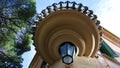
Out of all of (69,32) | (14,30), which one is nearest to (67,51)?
(69,32)

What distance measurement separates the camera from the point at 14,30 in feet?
29.6

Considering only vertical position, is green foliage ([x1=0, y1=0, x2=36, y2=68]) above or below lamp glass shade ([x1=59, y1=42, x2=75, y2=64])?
below

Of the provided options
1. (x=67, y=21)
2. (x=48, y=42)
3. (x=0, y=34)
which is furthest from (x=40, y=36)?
(x=0, y=34)

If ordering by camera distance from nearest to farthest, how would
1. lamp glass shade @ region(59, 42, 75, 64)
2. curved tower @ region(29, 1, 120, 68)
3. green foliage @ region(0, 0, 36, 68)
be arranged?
lamp glass shade @ region(59, 42, 75, 64)
curved tower @ region(29, 1, 120, 68)
green foliage @ region(0, 0, 36, 68)

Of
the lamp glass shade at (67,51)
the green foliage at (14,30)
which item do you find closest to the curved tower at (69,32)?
the lamp glass shade at (67,51)

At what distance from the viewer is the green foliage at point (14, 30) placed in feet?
28.9

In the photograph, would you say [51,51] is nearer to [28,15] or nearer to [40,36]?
[40,36]

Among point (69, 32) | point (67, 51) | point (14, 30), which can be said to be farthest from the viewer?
point (14, 30)

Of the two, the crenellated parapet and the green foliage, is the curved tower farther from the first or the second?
the green foliage

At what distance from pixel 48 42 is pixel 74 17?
0.71 metres

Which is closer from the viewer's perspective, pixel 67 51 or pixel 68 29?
pixel 67 51

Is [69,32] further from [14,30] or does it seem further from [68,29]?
[14,30]

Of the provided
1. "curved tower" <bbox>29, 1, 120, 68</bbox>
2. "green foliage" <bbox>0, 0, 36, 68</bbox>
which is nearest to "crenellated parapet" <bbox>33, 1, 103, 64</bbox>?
"curved tower" <bbox>29, 1, 120, 68</bbox>

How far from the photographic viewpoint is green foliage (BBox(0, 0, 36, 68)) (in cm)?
882
